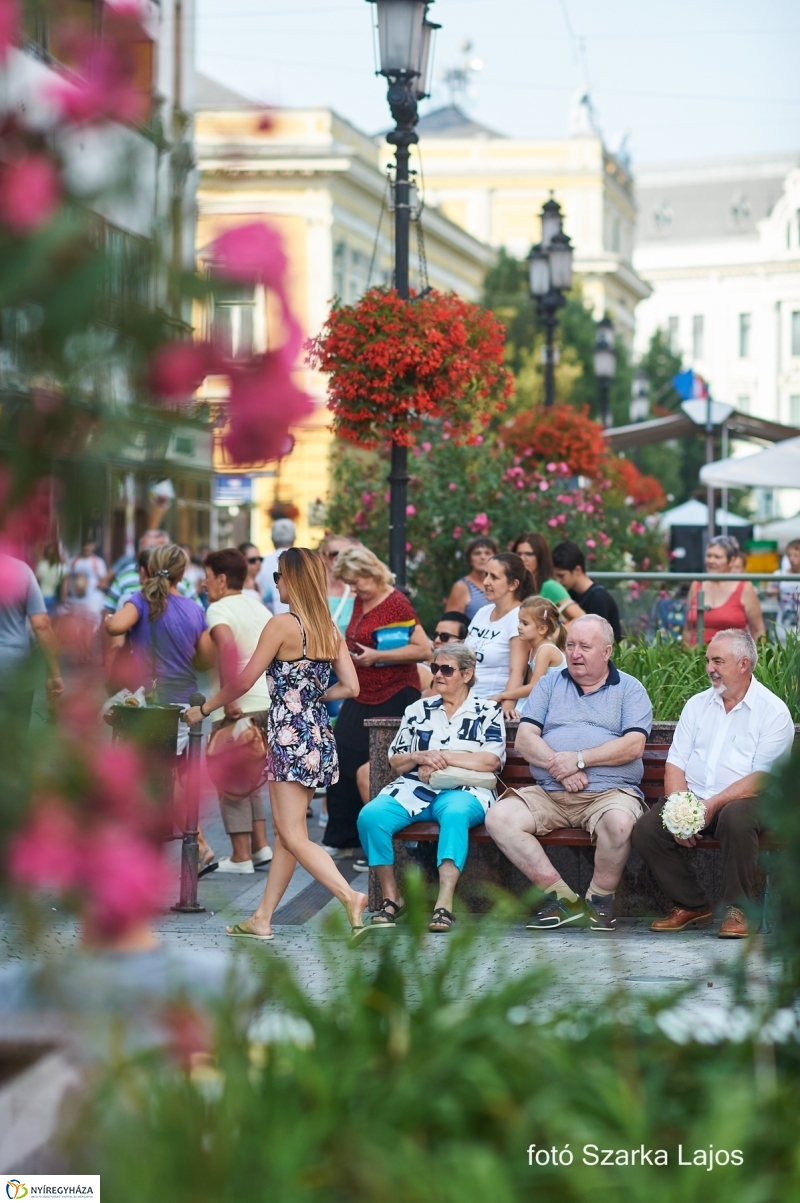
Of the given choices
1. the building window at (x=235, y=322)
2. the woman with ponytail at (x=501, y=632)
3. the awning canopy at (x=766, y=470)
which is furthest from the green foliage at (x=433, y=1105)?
the awning canopy at (x=766, y=470)

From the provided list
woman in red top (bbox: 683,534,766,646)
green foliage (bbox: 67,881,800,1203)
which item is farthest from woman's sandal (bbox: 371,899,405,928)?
green foliage (bbox: 67,881,800,1203)

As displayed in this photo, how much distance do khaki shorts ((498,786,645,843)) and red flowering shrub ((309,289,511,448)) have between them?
4.79 m

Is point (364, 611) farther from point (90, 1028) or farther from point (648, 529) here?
point (648, 529)

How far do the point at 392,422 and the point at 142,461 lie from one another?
1043 centimetres

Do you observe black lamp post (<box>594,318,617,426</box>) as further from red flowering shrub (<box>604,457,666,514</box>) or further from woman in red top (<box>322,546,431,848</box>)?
woman in red top (<box>322,546,431,848</box>)

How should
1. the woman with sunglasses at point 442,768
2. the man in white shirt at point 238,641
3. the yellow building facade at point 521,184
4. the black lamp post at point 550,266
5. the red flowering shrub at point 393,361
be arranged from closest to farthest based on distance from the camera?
the woman with sunglasses at point 442,768
the man in white shirt at point 238,641
the red flowering shrub at point 393,361
the black lamp post at point 550,266
the yellow building facade at point 521,184

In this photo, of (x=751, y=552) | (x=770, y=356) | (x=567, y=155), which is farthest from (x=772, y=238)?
(x=751, y=552)

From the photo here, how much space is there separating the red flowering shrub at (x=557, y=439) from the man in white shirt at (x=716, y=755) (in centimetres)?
1162

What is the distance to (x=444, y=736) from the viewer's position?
839cm

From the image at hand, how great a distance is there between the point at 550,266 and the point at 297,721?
13.2m

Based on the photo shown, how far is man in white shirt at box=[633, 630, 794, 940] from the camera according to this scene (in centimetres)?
791

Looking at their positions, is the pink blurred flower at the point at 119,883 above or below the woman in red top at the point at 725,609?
below

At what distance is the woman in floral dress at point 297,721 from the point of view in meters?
7.71

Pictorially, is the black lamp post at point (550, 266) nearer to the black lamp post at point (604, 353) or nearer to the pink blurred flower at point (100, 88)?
the black lamp post at point (604, 353)
